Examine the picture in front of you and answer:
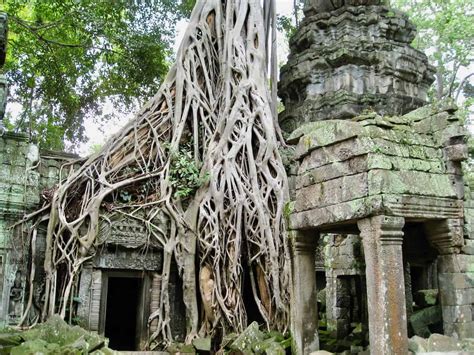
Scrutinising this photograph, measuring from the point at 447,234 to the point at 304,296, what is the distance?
57.0 inches

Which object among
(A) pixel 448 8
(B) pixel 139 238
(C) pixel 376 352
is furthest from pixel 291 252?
(A) pixel 448 8

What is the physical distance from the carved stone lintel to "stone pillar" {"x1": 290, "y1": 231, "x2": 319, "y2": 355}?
1.12 meters

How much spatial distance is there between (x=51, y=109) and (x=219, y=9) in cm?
638

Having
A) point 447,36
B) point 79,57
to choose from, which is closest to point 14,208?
point 79,57

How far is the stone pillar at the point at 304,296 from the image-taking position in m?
4.93

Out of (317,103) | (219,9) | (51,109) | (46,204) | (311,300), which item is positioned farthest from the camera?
(51,109)

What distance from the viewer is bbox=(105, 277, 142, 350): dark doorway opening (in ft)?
35.6

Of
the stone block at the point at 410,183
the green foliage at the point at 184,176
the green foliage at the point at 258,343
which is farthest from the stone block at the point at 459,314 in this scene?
the green foliage at the point at 184,176

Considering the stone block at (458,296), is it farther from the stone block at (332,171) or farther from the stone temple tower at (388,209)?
the stone block at (332,171)

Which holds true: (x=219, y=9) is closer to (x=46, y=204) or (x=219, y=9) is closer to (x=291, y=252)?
(x=46, y=204)

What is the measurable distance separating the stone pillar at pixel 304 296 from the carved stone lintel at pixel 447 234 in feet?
3.69

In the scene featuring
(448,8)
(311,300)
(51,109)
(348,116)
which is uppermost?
(448,8)

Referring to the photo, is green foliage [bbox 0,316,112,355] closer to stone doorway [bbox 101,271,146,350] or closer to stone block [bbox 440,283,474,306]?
stone block [bbox 440,283,474,306]

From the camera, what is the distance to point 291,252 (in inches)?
206
